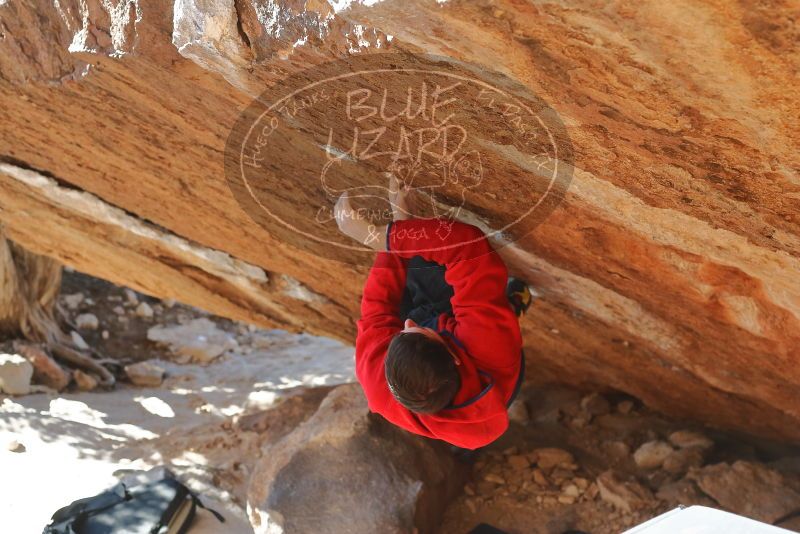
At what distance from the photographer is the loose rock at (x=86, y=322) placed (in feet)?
24.9

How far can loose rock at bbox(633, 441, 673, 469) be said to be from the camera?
3.29 m

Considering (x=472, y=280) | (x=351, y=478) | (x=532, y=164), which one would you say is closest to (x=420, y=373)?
(x=472, y=280)

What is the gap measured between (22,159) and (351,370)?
13.2 ft

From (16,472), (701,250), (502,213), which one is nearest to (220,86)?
(502,213)

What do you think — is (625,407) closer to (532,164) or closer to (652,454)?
(652,454)

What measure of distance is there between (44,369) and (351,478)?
12.2 ft

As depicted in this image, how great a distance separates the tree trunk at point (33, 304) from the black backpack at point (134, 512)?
3.36m

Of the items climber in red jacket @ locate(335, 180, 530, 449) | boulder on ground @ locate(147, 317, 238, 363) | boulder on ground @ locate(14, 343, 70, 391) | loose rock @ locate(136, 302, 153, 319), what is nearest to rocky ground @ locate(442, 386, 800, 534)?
climber in red jacket @ locate(335, 180, 530, 449)

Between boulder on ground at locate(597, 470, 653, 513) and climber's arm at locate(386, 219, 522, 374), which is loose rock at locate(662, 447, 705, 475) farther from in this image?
climber's arm at locate(386, 219, 522, 374)

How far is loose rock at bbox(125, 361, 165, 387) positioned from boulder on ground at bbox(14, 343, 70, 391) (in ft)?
2.70

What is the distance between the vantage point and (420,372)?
1.93 metres

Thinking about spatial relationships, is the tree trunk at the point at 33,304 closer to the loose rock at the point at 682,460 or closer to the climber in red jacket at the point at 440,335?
the climber in red jacket at the point at 440,335

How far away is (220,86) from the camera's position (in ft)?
6.78

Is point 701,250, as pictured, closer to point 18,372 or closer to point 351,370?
point 18,372
